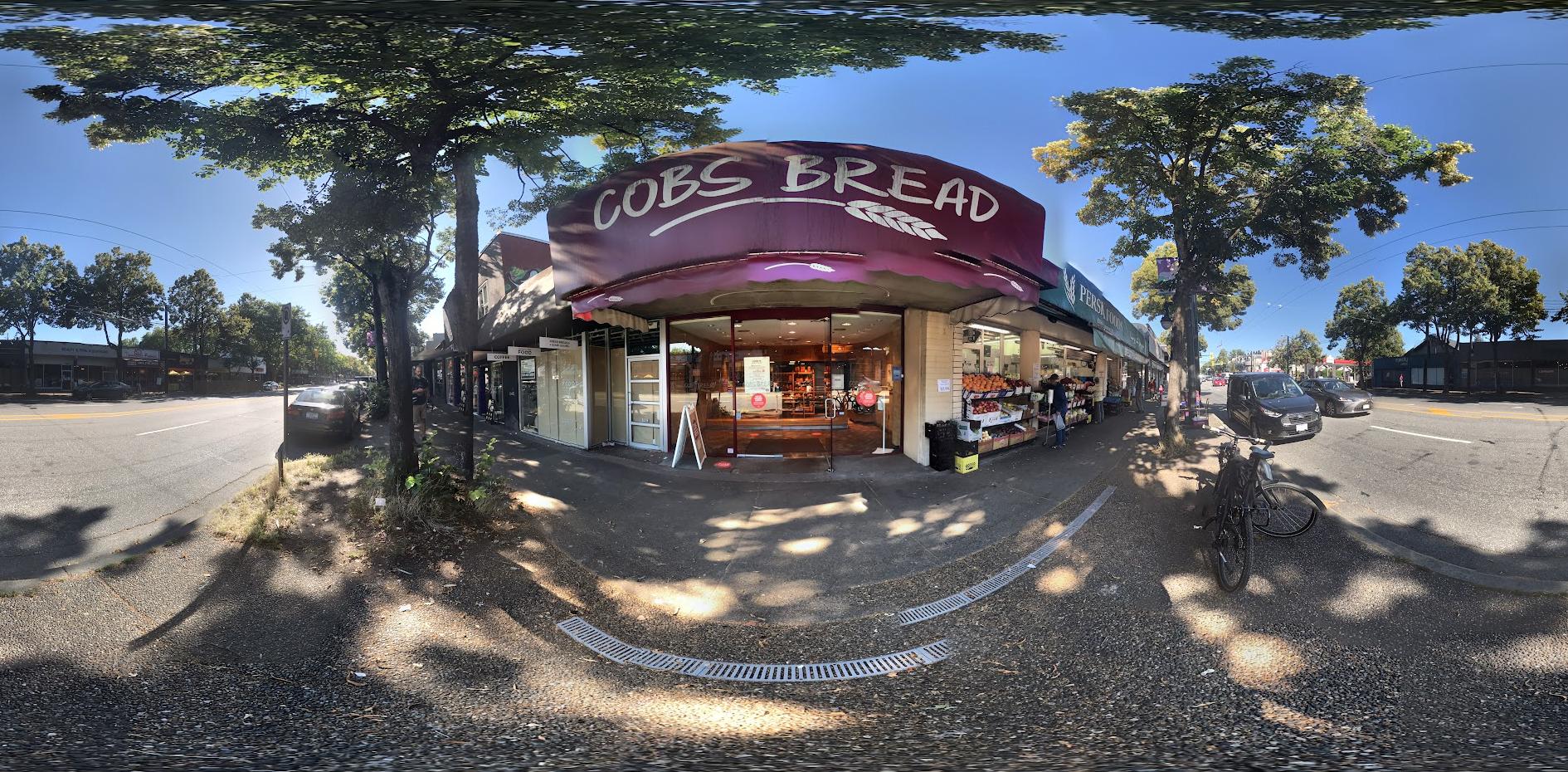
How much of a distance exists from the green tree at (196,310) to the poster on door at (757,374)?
14.1 ft

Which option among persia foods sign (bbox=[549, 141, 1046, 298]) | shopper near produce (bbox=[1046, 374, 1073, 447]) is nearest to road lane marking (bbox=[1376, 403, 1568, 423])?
persia foods sign (bbox=[549, 141, 1046, 298])

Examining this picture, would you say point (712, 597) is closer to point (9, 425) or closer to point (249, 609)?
point (249, 609)

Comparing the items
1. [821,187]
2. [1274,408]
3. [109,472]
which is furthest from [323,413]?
[1274,408]

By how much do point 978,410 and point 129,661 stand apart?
22.2ft

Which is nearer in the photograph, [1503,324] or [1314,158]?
[1503,324]

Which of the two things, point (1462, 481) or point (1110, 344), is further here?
point (1110, 344)

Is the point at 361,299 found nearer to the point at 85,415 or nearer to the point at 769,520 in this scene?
the point at 85,415

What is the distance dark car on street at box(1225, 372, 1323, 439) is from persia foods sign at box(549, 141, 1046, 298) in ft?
6.33

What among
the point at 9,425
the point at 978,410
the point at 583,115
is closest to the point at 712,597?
the point at 583,115

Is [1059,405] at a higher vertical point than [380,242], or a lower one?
lower

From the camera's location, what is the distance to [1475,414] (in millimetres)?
2500

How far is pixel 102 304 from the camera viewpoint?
2.47 metres

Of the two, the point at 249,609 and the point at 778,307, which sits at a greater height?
the point at 778,307

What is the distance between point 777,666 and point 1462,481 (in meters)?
3.72
